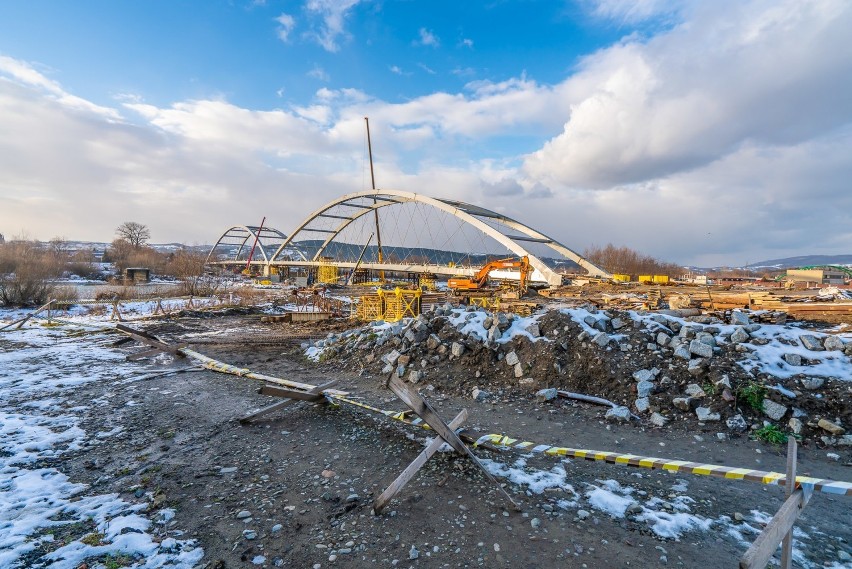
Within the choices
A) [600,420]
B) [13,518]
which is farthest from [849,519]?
[13,518]

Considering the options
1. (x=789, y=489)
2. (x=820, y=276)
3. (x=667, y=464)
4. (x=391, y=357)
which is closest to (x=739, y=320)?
(x=667, y=464)

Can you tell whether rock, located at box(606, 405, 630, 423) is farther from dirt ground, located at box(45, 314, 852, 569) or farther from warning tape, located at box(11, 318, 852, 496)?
warning tape, located at box(11, 318, 852, 496)

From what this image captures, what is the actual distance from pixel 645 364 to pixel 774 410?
1983mm

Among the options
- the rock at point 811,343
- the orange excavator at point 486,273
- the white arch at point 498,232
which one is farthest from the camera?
the white arch at point 498,232

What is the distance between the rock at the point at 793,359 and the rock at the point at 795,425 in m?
1.47

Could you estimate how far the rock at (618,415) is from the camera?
6679mm

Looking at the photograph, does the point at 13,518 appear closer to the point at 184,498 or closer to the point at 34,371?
the point at 184,498

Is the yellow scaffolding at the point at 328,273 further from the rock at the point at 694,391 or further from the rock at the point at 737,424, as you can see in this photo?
the rock at the point at 737,424

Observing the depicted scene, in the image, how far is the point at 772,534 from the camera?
2502mm

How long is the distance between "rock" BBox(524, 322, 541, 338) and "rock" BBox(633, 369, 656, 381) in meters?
2.14

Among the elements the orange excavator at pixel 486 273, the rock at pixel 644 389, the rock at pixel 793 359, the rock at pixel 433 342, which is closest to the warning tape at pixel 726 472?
the rock at pixel 644 389

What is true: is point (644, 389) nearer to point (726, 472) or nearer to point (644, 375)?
point (644, 375)

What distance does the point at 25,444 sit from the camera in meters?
5.65

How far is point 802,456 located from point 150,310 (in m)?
32.2
